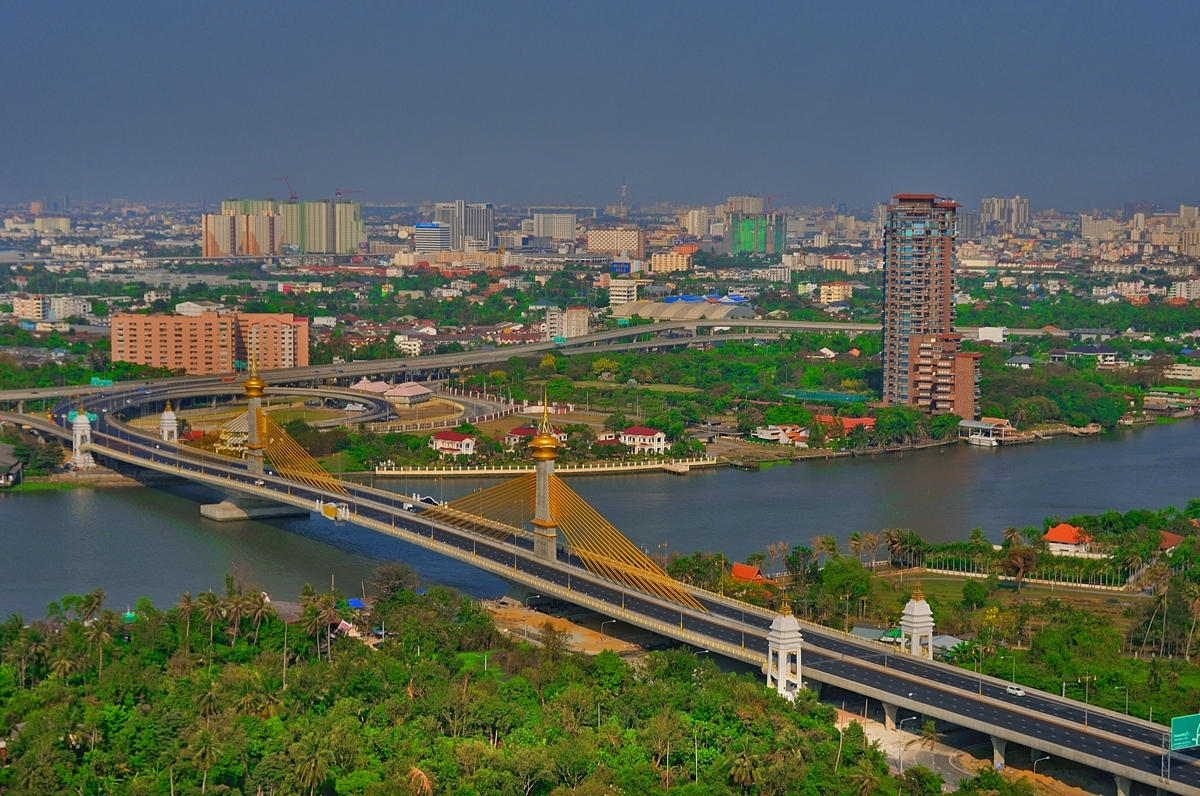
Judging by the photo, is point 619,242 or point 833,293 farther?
point 619,242

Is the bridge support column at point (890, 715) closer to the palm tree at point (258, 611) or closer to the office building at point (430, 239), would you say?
the palm tree at point (258, 611)

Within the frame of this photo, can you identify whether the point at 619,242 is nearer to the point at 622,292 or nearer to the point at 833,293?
the point at 833,293

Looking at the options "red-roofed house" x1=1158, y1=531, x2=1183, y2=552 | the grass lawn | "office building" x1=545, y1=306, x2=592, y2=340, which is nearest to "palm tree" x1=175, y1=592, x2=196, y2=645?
"red-roofed house" x1=1158, y1=531, x2=1183, y2=552

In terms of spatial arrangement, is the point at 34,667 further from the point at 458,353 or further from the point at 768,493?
the point at 458,353

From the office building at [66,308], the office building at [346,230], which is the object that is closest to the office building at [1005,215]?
the office building at [346,230]

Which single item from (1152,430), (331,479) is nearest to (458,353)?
(1152,430)

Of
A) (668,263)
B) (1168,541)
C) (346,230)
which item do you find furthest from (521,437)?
(346,230)
